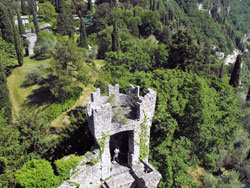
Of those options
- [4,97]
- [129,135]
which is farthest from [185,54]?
[4,97]

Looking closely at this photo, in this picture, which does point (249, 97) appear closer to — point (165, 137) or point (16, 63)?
point (165, 137)

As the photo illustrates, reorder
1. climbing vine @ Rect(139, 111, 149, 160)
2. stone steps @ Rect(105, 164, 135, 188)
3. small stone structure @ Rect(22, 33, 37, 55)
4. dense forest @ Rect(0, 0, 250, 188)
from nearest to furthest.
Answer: stone steps @ Rect(105, 164, 135, 188) → climbing vine @ Rect(139, 111, 149, 160) → dense forest @ Rect(0, 0, 250, 188) → small stone structure @ Rect(22, 33, 37, 55)

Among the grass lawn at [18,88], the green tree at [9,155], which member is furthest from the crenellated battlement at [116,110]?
the grass lawn at [18,88]

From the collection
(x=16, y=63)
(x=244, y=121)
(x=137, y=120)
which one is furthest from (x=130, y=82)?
(x=16, y=63)

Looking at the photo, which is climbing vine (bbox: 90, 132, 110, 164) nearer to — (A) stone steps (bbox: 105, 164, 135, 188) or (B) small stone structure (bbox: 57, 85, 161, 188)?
(B) small stone structure (bbox: 57, 85, 161, 188)

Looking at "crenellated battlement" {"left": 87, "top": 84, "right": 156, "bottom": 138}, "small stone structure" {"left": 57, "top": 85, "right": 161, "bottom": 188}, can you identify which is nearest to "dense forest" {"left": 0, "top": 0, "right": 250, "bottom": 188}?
"small stone structure" {"left": 57, "top": 85, "right": 161, "bottom": 188}

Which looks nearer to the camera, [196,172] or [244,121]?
[196,172]

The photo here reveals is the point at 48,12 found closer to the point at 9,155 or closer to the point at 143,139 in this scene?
the point at 9,155
